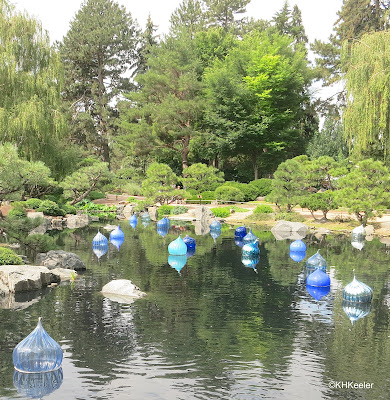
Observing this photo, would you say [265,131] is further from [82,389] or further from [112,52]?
[82,389]

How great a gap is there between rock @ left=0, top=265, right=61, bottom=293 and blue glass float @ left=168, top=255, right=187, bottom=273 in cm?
507

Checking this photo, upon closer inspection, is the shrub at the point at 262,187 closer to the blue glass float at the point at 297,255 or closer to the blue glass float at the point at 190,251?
the blue glass float at the point at 190,251

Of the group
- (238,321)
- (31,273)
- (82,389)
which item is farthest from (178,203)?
(82,389)

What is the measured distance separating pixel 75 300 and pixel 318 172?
2250 centimetres

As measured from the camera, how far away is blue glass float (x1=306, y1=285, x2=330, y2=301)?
49.8 ft

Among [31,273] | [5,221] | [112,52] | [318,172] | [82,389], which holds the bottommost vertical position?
[82,389]

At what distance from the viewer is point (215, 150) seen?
48.4 metres

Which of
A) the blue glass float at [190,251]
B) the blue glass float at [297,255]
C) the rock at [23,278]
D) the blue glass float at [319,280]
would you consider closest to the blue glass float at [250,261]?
the blue glass float at [297,255]

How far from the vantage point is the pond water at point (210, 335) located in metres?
8.97

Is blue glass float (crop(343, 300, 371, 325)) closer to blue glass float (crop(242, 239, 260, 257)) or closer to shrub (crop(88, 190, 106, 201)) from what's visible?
blue glass float (crop(242, 239, 260, 257))

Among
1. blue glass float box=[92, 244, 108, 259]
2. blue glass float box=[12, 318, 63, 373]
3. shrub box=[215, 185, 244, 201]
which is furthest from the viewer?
shrub box=[215, 185, 244, 201]

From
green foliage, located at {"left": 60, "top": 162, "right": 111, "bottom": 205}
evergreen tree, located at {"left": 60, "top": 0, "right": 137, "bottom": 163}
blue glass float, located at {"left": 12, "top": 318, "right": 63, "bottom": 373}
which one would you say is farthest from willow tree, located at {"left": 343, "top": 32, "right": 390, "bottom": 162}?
evergreen tree, located at {"left": 60, "top": 0, "right": 137, "bottom": 163}

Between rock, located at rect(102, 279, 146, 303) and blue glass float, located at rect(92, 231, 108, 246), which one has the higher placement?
blue glass float, located at rect(92, 231, 108, 246)

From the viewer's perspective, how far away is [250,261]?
67.8ft
